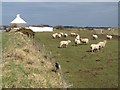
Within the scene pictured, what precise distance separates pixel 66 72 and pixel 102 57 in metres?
8.06

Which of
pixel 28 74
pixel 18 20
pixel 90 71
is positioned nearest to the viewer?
pixel 28 74

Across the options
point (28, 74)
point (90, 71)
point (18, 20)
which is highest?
point (28, 74)

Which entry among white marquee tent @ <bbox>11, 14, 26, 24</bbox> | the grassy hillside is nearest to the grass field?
the grassy hillside

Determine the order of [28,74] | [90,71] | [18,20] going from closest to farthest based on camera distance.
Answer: [28,74], [90,71], [18,20]

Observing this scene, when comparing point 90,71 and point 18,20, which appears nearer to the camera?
point 90,71

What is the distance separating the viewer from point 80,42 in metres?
44.0

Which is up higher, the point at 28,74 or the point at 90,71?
the point at 28,74

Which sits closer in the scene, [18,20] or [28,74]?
[28,74]

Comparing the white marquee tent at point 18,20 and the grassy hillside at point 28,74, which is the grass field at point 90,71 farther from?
the white marquee tent at point 18,20

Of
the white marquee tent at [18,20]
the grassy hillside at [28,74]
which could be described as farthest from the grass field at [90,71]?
the white marquee tent at [18,20]

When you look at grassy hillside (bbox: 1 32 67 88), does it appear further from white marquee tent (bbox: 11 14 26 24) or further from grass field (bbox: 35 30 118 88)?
white marquee tent (bbox: 11 14 26 24)

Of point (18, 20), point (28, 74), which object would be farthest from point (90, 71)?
point (18, 20)

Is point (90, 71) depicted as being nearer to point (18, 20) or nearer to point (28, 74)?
point (28, 74)

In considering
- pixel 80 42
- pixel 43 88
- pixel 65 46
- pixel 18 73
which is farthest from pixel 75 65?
pixel 80 42
